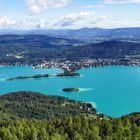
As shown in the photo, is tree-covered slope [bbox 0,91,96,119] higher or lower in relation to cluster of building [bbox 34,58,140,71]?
higher

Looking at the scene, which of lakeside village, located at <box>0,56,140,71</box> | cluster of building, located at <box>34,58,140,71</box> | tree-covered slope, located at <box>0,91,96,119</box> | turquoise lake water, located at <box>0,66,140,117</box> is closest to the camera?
tree-covered slope, located at <box>0,91,96,119</box>

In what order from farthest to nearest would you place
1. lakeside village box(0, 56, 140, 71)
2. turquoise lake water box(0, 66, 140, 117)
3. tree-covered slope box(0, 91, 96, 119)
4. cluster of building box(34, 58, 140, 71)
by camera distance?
lakeside village box(0, 56, 140, 71) → cluster of building box(34, 58, 140, 71) → turquoise lake water box(0, 66, 140, 117) → tree-covered slope box(0, 91, 96, 119)

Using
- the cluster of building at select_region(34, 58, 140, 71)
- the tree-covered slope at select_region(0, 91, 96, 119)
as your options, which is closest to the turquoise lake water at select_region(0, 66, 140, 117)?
the tree-covered slope at select_region(0, 91, 96, 119)

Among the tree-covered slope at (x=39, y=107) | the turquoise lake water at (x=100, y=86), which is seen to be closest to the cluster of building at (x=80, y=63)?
the turquoise lake water at (x=100, y=86)

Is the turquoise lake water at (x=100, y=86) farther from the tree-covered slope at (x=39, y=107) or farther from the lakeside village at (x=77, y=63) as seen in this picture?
the lakeside village at (x=77, y=63)

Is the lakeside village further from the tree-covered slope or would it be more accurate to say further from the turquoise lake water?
the tree-covered slope

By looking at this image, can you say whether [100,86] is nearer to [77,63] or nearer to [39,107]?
[39,107]
